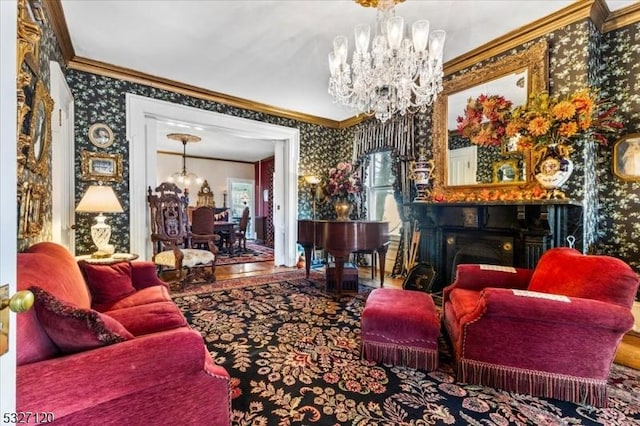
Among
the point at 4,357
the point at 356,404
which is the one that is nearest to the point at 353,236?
the point at 356,404

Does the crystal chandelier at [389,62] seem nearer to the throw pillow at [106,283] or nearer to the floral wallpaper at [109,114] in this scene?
the throw pillow at [106,283]

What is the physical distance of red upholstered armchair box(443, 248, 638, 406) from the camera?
1569 mm

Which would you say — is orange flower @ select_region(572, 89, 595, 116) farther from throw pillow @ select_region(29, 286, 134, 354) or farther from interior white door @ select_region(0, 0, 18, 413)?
throw pillow @ select_region(29, 286, 134, 354)

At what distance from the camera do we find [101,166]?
3680mm

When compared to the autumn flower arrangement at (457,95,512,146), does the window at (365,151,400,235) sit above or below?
below

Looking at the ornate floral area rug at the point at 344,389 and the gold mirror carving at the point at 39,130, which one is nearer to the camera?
the ornate floral area rug at the point at 344,389

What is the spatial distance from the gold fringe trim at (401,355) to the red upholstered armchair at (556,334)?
18 centimetres

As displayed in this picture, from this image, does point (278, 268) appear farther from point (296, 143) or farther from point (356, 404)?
point (356, 404)

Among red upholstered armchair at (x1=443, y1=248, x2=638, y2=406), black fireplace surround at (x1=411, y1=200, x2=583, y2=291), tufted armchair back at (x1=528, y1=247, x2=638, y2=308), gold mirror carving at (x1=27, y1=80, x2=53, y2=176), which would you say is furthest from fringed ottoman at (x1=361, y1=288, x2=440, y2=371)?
gold mirror carving at (x1=27, y1=80, x2=53, y2=176)

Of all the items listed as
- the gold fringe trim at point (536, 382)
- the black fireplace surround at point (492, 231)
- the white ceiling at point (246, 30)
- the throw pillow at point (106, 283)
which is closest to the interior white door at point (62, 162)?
the white ceiling at point (246, 30)

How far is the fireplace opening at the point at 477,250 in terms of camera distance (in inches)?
118

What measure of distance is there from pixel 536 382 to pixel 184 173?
7947mm

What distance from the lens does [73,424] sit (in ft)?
3.06

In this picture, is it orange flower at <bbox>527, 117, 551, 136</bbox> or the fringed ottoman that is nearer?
the fringed ottoman
